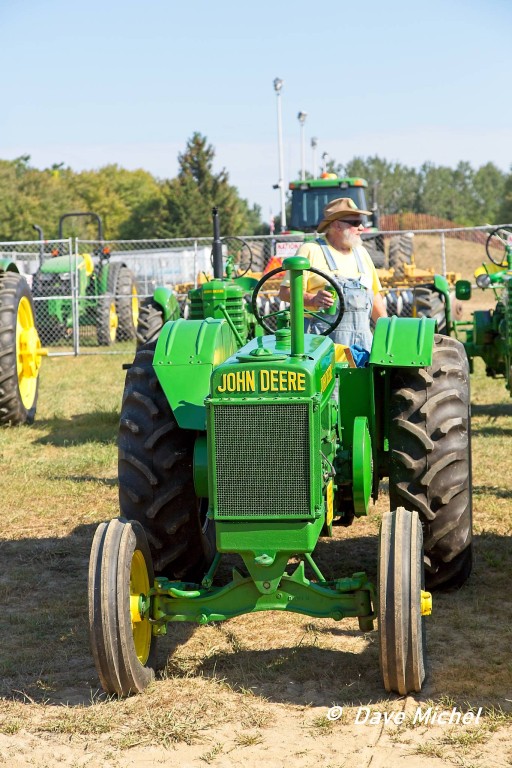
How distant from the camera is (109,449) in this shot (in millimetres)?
9758

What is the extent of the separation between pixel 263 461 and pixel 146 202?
60.5 m

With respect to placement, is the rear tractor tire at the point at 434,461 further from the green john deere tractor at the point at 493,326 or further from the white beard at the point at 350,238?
the green john deere tractor at the point at 493,326

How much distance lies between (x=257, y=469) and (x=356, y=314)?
200 centimetres

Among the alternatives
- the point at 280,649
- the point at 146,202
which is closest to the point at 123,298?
the point at 280,649

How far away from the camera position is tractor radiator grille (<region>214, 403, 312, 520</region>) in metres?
4.10

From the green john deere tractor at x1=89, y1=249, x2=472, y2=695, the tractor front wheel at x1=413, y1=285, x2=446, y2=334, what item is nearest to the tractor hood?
the tractor front wheel at x1=413, y1=285, x2=446, y2=334

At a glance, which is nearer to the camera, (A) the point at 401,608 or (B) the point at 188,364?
(A) the point at 401,608

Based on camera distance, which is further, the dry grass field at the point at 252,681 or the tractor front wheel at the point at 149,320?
the tractor front wheel at the point at 149,320

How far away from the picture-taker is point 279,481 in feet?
13.5

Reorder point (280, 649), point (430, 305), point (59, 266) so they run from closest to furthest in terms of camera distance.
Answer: point (280, 649)
point (430, 305)
point (59, 266)

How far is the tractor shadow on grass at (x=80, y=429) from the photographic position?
1034cm

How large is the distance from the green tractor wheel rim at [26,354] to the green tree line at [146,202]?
2323 centimetres

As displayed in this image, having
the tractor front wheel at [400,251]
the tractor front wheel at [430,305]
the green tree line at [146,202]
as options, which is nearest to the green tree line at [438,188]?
the green tree line at [146,202]

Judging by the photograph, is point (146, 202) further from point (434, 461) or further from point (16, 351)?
point (434, 461)
